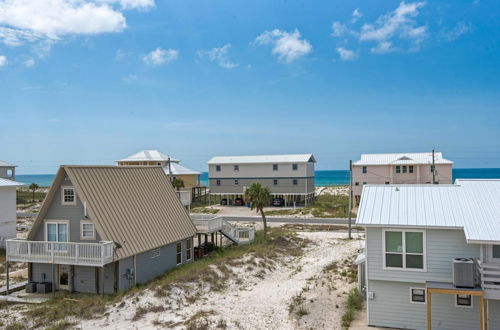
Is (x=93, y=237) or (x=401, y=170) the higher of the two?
(x=401, y=170)

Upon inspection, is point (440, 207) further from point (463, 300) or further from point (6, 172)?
point (6, 172)

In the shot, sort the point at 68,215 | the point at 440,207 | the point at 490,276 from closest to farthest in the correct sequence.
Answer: the point at 490,276 → the point at 440,207 → the point at 68,215

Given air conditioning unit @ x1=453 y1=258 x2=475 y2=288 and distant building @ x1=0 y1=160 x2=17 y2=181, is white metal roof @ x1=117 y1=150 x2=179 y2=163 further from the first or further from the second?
air conditioning unit @ x1=453 y1=258 x2=475 y2=288

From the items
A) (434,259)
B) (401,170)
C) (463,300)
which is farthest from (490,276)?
(401,170)

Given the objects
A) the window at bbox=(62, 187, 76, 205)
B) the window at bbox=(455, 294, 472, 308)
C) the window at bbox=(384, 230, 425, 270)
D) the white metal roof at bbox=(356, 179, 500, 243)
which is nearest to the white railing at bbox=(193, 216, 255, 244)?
the window at bbox=(62, 187, 76, 205)

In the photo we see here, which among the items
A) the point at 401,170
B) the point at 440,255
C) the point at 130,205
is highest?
the point at 401,170

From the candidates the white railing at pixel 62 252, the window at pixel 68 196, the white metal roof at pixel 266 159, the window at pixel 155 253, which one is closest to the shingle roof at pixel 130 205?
the window at pixel 155 253

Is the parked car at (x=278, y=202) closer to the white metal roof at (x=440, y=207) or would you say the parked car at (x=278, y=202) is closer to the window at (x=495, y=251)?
the white metal roof at (x=440, y=207)
